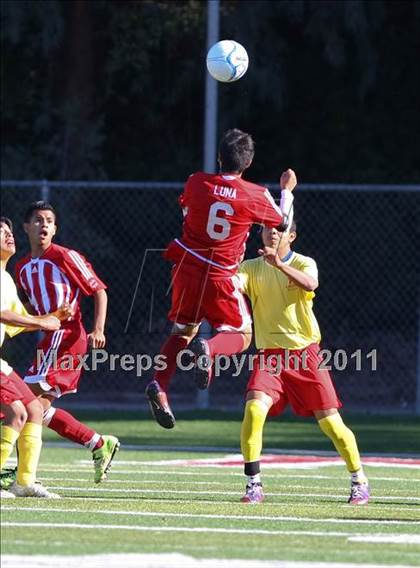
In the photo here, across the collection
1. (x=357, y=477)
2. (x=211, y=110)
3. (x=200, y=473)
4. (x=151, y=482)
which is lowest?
(x=200, y=473)

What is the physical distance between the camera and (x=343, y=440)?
9.91 metres

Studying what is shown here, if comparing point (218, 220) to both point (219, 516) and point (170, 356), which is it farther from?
point (219, 516)

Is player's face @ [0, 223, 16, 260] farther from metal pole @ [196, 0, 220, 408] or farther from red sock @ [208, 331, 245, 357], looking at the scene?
metal pole @ [196, 0, 220, 408]

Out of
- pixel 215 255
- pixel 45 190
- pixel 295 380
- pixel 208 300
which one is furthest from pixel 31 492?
pixel 45 190

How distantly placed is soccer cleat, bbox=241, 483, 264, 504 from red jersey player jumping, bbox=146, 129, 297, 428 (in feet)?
2.42

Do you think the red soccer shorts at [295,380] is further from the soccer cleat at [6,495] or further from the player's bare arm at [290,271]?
the soccer cleat at [6,495]

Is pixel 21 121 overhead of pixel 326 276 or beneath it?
overhead

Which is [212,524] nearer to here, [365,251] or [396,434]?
[396,434]

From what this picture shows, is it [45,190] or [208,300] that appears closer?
[208,300]

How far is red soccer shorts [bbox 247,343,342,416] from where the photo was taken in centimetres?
989

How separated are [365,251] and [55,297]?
1042 cm

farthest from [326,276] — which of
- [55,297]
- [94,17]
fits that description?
[55,297]

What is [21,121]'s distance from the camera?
73.7 ft

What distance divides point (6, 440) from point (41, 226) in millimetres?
1809
